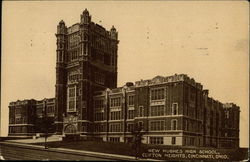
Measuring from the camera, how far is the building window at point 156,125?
97.1 ft

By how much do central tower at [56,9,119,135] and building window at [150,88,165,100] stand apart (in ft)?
11.9

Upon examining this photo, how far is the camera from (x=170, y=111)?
97.3ft

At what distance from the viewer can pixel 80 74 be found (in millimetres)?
36188

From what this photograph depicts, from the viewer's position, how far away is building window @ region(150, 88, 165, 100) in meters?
30.8

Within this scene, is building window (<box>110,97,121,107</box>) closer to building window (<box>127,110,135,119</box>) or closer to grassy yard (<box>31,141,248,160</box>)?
building window (<box>127,110,135,119</box>)

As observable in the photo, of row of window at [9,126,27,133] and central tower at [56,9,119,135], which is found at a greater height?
central tower at [56,9,119,135]

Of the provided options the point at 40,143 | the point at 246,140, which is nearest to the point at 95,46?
the point at 40,143

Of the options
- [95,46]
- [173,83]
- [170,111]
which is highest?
[95,46]

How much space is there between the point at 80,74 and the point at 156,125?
9908 mm

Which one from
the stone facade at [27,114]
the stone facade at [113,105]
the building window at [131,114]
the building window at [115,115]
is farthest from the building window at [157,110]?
the stone facade at [27,114]

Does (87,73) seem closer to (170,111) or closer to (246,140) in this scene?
(170,111)

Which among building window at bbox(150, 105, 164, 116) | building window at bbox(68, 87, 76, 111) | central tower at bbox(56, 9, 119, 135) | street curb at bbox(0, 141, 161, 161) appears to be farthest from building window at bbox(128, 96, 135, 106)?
street curb at bbox(0, 141, 161, 161)

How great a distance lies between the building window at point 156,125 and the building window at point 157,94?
6.38ft

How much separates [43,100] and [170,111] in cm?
968
